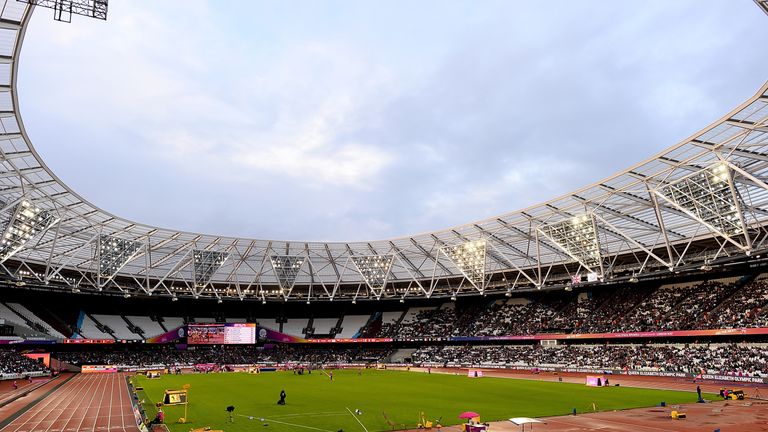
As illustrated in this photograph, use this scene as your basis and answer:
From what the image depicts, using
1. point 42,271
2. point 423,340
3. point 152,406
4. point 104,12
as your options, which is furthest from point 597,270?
point 42,271

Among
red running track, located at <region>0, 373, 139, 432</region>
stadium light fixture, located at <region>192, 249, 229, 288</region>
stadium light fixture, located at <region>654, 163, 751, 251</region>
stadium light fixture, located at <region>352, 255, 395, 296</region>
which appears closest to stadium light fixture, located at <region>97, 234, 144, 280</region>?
stadium light fixture, located at <region>192, 249, 229, 288</region>

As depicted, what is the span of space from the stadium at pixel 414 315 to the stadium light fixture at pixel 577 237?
0.34m

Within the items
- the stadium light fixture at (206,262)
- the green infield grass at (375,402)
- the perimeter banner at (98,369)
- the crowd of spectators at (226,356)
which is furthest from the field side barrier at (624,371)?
the perimeter banner at (98,369)

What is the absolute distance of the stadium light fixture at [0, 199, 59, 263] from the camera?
49625 millimetres

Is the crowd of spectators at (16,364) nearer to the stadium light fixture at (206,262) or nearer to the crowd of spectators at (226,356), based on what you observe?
the crowd of spectators at (226,356)

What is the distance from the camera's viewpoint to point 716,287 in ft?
203

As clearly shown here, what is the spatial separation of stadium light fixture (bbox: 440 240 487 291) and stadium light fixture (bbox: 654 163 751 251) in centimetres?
2543

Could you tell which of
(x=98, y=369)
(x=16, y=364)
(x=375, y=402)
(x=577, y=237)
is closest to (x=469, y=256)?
(x=577, y=237)

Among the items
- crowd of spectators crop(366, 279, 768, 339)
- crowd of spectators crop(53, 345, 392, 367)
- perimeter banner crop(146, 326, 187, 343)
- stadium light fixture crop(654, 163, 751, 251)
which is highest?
stadium light fixture crop(654, 163, 751, 251)

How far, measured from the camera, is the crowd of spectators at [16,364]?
5712cm

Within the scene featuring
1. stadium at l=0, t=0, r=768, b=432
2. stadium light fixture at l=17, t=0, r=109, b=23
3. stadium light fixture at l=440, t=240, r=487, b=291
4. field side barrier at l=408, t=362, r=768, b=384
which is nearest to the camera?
stadium light fixture at l=17, t=0, r=109, b=23

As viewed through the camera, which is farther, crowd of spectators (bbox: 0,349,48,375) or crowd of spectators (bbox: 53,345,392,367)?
crowd of spectators (bbox: 53,345,392,367)

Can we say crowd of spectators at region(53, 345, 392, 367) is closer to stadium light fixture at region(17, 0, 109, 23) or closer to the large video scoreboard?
the large video scoreboard

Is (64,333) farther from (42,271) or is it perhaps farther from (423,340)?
(423,340)
